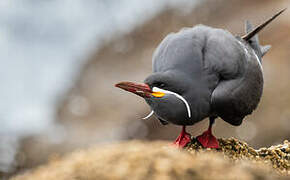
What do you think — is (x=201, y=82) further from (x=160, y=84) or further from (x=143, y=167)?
(x=143, y=167)

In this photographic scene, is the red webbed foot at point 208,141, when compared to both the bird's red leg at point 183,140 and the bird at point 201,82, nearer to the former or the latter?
the bird at point 201,82

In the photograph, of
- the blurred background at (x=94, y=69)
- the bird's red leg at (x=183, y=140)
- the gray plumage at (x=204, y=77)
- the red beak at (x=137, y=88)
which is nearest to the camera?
the red beak at (x=137, y=88)

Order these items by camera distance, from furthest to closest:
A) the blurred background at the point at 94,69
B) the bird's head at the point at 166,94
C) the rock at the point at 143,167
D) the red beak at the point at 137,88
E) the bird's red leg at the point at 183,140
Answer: the blurred background at the point at 94,69 < the bird's red leg at the point at 183,140 < the bird's head at the point at 166,94 < the red beak at the point at 137,88 < the rock at the point at 143,167

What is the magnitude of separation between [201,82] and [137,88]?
0.87m

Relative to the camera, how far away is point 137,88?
5.15 meters

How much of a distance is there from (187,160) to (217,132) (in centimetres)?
889

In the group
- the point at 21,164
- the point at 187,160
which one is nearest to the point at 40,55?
the point at 21,164

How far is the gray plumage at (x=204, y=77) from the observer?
211 inches

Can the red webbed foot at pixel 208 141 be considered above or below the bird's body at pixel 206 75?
below

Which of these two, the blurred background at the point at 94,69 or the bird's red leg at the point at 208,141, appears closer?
the bird's red leg at the point at 208,141

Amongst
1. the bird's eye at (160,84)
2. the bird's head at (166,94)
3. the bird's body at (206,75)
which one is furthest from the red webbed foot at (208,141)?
the bird's eye at (160,84)

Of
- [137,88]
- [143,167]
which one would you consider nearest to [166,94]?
[137,88]

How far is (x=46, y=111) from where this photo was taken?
57.5ft

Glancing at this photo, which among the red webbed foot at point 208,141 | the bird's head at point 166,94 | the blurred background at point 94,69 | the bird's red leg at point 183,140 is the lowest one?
the blurred background at point 94,69
